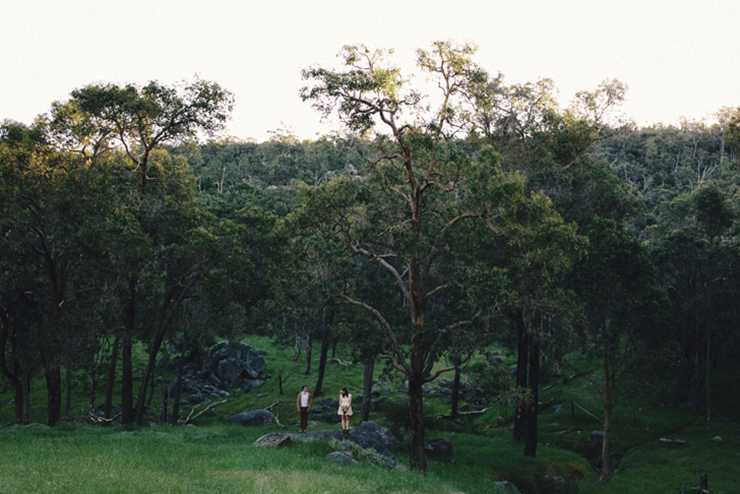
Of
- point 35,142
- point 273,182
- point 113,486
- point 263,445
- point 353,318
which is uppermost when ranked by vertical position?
point 273,182

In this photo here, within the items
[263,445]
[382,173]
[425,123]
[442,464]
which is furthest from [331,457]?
[425,123]

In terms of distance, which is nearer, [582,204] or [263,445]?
[263,445]

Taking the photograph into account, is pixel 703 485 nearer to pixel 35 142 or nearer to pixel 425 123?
pixel 425 123

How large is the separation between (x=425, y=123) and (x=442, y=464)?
1667 centimetres

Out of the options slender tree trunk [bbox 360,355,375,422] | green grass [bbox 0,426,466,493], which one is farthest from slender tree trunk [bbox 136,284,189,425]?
slender tree trunk [bbox 360,355,375,422]

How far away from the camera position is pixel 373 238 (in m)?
24.6

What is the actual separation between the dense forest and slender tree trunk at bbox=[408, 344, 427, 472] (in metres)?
0.09

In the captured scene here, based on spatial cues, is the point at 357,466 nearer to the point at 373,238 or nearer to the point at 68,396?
the point at 373,238

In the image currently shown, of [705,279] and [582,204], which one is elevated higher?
[582,204]

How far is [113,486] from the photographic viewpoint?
11.1 m

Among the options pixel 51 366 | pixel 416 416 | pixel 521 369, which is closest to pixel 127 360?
pixel 51 366

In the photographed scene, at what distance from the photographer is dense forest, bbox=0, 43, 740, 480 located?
2136 cm

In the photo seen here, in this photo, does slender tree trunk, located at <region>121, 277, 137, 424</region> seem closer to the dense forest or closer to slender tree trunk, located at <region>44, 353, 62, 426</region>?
the dense forest

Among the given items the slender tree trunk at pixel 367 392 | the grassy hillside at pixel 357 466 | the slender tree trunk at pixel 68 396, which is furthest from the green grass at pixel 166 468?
the slender tree trunk at pixel 367 392
